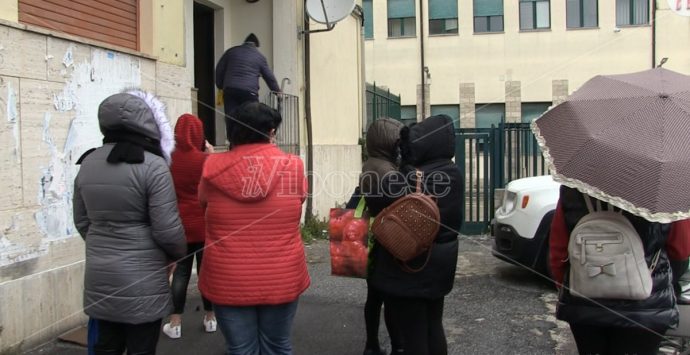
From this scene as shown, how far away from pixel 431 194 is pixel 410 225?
0.23 metres

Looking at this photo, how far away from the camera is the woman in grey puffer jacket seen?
110 inches

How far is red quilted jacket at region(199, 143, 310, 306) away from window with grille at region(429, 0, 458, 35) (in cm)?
2710

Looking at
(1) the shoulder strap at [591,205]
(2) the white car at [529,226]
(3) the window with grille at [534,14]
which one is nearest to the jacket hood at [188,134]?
(1) the shoulder strap at [591,205]

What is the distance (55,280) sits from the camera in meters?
4.65

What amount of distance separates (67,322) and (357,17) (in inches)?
342

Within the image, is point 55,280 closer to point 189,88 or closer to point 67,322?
point 67,322

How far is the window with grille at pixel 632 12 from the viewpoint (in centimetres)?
2722

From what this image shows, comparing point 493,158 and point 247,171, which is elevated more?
point 493,158

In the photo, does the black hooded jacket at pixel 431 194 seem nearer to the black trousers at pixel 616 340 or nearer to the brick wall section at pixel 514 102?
the black trousers at pixel 616 340

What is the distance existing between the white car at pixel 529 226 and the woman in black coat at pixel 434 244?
10.1 feet

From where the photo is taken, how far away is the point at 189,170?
Answer: 13.6 ft

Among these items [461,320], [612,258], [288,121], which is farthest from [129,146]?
[288,121]

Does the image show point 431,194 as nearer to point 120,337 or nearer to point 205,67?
point 120,337

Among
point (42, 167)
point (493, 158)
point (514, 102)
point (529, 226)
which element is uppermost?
point (514, 102)
